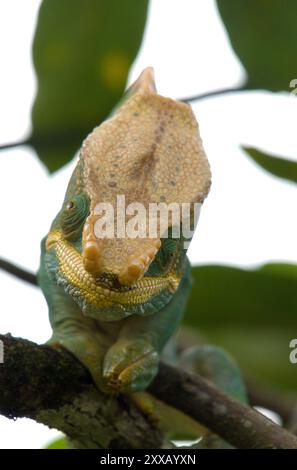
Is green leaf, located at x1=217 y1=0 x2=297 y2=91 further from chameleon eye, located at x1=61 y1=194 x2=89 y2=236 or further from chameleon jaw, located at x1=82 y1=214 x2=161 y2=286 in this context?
chameleon jaw, located at x1=82 y1=214 x2=161 y2=286

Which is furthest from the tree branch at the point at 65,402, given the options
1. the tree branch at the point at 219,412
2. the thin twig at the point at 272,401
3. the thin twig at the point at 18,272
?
the thin twig at the point at 272,401

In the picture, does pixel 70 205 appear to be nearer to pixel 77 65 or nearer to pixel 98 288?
pixel 98 288

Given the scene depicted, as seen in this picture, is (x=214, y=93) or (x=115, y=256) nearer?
(x=115, y=256)

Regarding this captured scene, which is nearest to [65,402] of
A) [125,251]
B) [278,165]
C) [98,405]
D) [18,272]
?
[98,405]

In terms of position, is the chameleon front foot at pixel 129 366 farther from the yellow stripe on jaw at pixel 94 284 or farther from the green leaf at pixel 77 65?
the green leaf at pixel 77 65

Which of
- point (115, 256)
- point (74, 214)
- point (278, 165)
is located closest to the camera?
point (115, 256)

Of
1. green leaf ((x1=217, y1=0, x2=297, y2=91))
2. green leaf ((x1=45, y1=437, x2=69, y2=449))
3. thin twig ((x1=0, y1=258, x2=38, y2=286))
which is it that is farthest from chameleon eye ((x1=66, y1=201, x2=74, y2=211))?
green leaf ((x1=45, y1=437, x2=69, y2=449))

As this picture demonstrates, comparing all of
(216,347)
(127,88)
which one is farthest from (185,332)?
(127,88)
